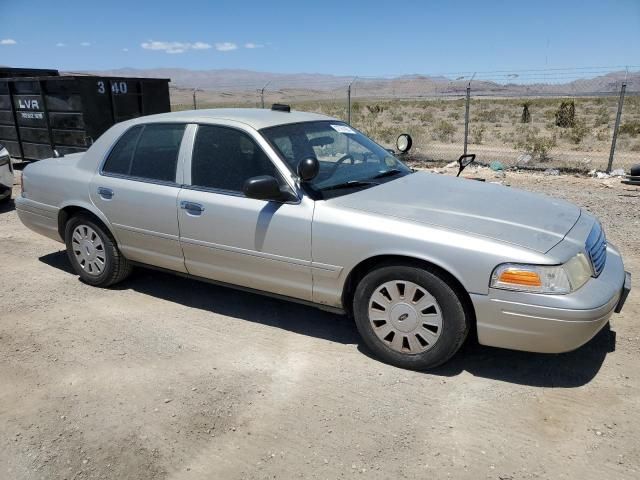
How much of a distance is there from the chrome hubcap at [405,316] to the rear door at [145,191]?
5.58 feet

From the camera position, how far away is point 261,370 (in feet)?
11.6

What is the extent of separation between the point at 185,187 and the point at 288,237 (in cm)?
102

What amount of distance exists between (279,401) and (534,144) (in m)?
14.0

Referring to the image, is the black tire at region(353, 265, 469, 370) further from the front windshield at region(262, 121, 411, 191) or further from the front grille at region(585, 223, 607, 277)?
the front grille at region(585, 223, 607, 277)

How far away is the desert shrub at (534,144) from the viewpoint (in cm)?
1305

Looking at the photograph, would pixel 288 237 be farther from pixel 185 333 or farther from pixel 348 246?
pixel 185 333

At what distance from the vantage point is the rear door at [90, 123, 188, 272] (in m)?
4.20

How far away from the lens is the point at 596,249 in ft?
11.4

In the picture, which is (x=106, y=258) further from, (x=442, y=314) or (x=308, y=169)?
(x=442, y=314)

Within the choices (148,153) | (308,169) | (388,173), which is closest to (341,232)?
(308,169)

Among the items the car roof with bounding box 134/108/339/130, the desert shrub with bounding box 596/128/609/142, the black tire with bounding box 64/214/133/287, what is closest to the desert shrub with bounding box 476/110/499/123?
the desert shrub with bounding box 596/128/609/142

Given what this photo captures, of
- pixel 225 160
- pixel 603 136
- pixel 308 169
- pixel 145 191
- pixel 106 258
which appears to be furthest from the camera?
pixel 603 136

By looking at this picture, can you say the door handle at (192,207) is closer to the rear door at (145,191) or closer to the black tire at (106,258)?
the rear door at (145,191)

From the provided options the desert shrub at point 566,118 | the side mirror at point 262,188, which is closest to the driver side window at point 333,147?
the side mirror at point 262,188
